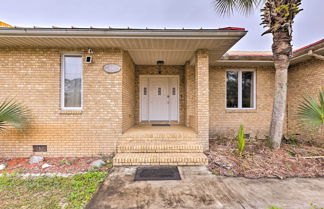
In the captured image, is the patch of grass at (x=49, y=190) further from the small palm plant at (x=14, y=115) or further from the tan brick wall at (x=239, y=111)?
the tan brick wall at (x=239, y=111)

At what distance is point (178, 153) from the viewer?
4.63 meters

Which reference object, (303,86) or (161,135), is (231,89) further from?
(161,135)

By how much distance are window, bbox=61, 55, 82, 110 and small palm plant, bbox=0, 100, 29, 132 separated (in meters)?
1.10

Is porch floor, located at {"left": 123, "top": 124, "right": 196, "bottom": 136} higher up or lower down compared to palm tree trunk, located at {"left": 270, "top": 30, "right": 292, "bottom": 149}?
lower down

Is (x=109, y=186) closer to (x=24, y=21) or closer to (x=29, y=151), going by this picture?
(x=29, y=151)

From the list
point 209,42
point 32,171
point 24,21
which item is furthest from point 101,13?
point 32,171

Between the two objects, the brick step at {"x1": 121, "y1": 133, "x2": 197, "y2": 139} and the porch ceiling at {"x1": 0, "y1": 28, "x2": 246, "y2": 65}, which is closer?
the porch ceiling at {"x1": 0, "y1": 28, "x2": 246, "y2": 65}

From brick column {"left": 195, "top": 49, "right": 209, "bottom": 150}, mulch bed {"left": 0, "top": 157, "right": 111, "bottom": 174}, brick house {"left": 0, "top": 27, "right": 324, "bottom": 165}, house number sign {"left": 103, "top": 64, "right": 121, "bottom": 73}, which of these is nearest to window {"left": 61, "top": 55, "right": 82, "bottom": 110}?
brick house {"left": 0, "top": 27, "right": 324, "bottom": 165}

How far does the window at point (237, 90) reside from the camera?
297 inches

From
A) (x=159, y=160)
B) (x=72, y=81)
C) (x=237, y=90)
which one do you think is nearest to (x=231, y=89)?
(x=237, y=90)

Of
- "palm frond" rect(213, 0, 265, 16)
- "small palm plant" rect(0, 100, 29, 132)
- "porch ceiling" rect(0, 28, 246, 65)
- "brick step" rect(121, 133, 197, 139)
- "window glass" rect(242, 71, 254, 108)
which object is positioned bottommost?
"brick step" rect(121, 133, 197, 139)

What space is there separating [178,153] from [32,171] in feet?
12.2

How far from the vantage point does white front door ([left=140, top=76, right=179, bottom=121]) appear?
25.8 ft

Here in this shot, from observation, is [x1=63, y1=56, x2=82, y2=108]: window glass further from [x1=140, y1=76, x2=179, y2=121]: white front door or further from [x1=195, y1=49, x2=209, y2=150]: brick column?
[x1=195, y1=49, x2=209, y2=150]: brick column
